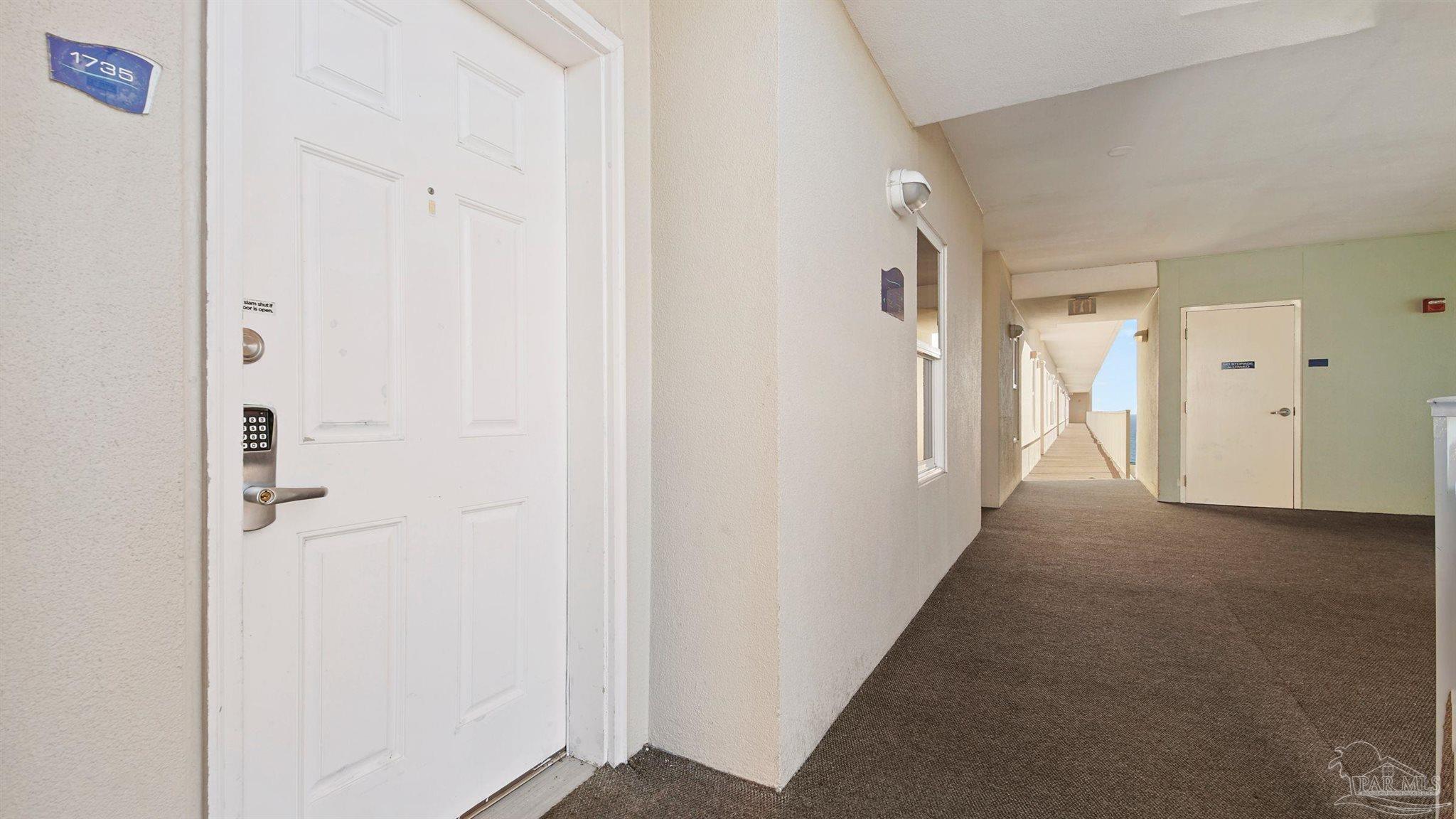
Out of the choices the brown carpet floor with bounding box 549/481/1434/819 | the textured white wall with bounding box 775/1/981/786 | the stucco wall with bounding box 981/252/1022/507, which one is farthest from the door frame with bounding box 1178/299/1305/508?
the textured white wall with bounding box 775/1/981/786

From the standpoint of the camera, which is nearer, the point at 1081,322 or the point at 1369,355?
the point at 1369,355

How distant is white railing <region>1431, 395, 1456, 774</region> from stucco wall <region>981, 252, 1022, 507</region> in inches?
197

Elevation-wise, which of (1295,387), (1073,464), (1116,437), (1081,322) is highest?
(1081,322)

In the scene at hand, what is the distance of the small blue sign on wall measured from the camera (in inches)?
34.6

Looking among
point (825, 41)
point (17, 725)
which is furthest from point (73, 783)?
point (825, 41)

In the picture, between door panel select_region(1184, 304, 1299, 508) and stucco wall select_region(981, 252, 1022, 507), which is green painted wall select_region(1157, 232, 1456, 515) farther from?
stucco wall select_region(981, 252, 1022, 507)

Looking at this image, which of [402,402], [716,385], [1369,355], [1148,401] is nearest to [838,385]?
[716,385]

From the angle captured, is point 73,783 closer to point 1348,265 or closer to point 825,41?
point 825,41

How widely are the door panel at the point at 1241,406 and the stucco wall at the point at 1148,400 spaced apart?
19.0 inches

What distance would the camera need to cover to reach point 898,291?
279cm

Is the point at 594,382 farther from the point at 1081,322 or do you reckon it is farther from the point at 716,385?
the point at 1081,322

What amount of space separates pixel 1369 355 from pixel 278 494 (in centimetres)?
839

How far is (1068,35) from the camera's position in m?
2.19

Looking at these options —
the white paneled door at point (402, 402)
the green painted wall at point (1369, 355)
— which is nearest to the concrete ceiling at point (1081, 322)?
the green painted wall at point (1369, 355)
